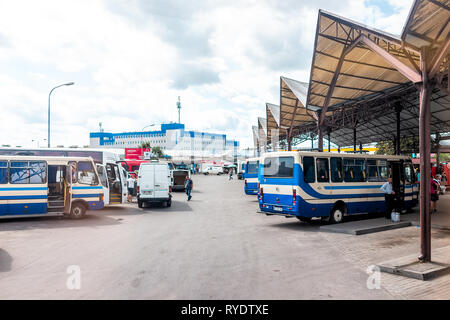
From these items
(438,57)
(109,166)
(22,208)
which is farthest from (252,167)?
(438,57)

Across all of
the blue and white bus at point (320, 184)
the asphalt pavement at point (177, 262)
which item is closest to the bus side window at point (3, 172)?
the asphalt pavement at point (177, 262)

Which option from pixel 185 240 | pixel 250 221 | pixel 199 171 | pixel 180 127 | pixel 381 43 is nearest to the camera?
pixel 185 240

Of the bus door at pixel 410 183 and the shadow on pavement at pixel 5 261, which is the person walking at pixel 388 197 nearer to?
the bus door at pixel 410 183

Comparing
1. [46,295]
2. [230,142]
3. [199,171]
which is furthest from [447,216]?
[230,142]

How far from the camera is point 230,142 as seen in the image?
509 feet

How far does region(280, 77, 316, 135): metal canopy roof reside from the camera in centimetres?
3171

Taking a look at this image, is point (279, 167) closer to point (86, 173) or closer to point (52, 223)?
point (86, 173)

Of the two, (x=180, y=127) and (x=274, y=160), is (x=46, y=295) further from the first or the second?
(x=180, y=127)

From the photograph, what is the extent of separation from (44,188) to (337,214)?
37.8 ft

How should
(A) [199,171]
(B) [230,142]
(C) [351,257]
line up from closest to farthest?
(C) [351,257] < (A) [199,171] < (B) [230,142]

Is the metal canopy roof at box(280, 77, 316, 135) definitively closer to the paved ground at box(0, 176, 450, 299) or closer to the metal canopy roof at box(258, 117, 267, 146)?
the metal canopy roof at box(258, 117, 267, 146)

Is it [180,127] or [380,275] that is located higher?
[180,127]

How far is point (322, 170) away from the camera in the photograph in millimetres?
13703
